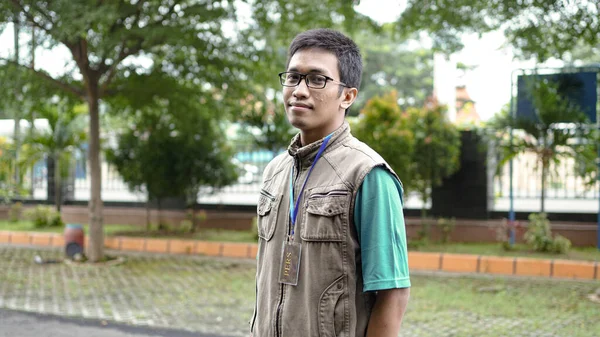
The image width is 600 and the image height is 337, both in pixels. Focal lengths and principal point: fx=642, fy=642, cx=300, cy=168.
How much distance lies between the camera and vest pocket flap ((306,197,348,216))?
202 centimetres

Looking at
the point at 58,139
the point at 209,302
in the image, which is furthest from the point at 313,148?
the point at 58,139

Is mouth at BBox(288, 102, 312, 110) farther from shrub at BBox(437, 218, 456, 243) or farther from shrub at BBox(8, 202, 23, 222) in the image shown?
shrub at BBox(8, 202, 23, 222)

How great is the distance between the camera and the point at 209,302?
7000 mm

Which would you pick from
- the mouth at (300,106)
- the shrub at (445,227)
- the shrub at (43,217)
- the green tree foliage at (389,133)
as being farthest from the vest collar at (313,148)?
the shrub at (43,217)

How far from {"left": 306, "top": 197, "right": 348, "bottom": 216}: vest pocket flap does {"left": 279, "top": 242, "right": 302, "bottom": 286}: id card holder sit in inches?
5.1

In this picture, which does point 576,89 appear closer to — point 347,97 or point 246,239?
point 246,239

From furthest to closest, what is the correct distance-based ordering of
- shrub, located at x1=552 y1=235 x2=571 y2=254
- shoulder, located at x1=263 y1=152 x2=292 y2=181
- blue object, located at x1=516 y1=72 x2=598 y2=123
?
blue object, located at x1=516 y1=72 x2=598 y2=123
shrub, located at x1=552 y1=235 x2=571 y2=254
shoulder, located at x1=263 y1=152 x2=292 y2=181

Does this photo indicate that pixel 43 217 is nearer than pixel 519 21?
No

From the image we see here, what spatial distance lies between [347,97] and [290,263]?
0.60 metres

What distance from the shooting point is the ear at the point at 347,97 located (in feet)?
7.20

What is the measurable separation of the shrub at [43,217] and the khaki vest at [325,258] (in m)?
12.2

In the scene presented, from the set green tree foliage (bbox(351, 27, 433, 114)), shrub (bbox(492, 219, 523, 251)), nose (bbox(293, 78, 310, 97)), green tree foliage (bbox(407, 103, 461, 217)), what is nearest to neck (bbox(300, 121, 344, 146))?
nose (bbox(293, 78, 310, 97))

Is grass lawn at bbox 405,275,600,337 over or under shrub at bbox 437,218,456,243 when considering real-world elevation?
under

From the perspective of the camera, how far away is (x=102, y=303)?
697cm
